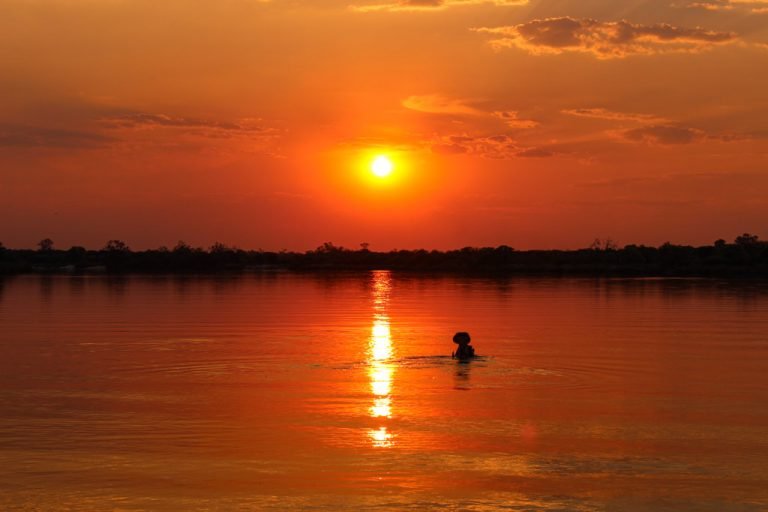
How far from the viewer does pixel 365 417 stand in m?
17.5

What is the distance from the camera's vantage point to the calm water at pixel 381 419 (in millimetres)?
12266

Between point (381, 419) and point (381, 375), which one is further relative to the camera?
point (381, 375)

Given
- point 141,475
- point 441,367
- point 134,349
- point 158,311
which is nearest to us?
point 141,475

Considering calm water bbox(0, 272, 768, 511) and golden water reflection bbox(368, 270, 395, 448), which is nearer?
calm water bbox(0, 272, 768, 511)

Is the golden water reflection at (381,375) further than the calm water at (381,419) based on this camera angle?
Yes

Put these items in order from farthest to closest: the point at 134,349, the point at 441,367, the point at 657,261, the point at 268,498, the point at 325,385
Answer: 1. the point at 657,261
2. the point at 134,349
3. the point at 441,367
4. the point at 325,385
5. the point at 268,498

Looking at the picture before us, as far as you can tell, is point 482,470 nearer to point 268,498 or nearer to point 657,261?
point 268,498

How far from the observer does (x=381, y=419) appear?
17.2 m

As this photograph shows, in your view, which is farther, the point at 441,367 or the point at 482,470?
the point at 441,367

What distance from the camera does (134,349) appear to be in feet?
97.0

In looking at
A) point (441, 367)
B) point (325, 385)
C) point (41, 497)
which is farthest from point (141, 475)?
point (441, 367)

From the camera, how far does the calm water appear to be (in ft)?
40.2

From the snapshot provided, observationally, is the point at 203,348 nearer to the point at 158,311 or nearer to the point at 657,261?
the point at 158,311

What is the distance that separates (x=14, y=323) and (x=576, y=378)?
1060 inches
